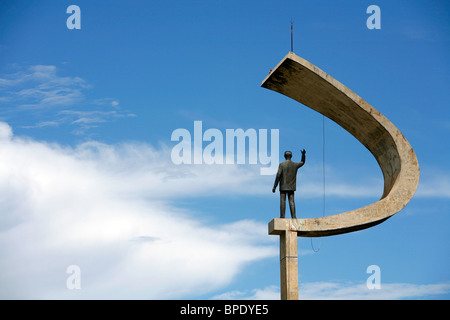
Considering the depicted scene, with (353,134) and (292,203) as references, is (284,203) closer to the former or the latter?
(292,203)

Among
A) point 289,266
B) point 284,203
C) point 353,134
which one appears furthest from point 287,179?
point 353,134

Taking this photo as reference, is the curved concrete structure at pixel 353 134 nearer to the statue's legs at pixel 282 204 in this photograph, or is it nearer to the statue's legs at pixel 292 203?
the statue's legs at pixel 292 203

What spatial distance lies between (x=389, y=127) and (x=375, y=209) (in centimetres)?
231

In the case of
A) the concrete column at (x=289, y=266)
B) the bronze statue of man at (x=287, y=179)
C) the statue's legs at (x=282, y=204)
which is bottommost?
the concrete column at (x=289, y=266)

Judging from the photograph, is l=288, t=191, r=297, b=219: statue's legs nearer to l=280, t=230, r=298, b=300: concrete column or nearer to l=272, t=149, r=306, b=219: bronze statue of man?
l=272, t=149, r=306, b=219: bronze statue of man

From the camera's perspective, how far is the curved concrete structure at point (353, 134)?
17.2 metres

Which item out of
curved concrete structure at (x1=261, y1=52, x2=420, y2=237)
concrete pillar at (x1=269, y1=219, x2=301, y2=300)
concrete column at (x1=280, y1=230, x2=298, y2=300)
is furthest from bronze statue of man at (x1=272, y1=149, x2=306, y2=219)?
concrete column at (x1=280, y1=230, x2=298, y2=300)

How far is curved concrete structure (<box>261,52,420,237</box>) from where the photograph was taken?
1720 centimetres

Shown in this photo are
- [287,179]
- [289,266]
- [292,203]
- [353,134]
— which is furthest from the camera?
[353,134]

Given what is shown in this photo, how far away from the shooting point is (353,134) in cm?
1912

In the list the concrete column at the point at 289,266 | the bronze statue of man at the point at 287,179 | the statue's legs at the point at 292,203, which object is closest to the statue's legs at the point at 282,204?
the bronze statue of man at the point at 287,179

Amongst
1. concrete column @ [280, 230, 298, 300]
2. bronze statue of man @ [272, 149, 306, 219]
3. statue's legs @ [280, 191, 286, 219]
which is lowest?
concrete column @ [280, 230, 298, 300]
